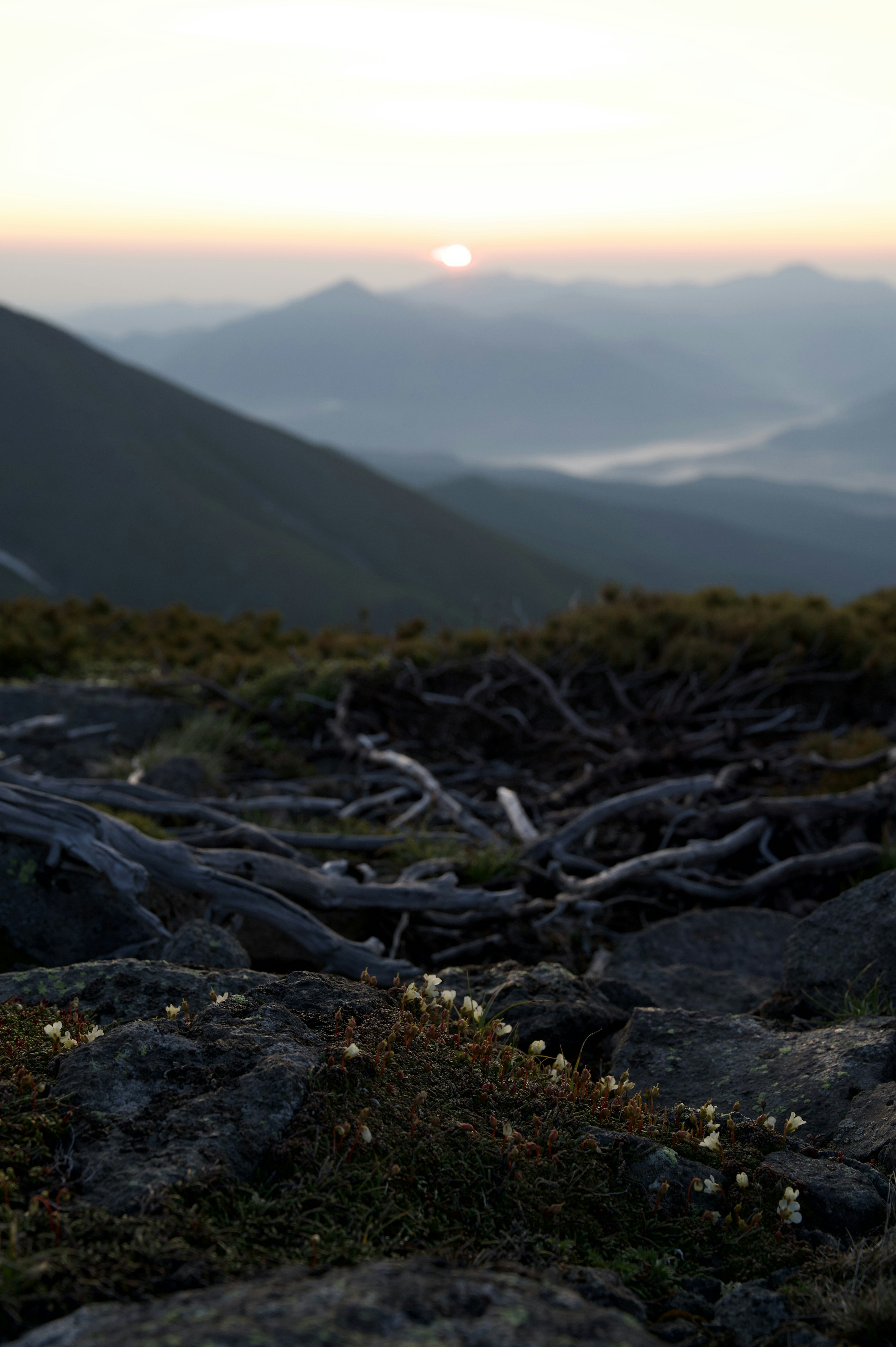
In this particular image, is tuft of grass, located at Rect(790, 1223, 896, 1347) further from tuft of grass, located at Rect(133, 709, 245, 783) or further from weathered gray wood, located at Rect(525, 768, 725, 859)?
tuft of grass, located at Rect(133, 709, 245, 783)

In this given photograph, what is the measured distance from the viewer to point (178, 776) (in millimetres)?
8539

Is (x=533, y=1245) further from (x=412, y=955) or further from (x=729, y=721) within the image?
(x=729, y=721)

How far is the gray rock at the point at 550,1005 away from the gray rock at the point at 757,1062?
0.20 meters

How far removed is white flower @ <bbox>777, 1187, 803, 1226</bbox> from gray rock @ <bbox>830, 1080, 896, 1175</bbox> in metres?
0.54

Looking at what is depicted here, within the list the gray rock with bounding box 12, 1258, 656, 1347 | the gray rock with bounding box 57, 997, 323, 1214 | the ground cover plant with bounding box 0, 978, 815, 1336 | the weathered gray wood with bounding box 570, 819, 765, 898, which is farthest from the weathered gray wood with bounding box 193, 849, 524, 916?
the gray rock with bounding box 12, 1258, 656, 1347

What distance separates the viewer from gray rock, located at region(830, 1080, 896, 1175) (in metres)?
3.04

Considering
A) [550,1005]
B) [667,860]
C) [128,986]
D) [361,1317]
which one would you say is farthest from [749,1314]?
[667,860]

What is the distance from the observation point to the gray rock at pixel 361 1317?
67.4 inches

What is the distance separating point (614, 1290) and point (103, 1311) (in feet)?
3.49

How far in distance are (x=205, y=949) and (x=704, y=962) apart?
118 inches

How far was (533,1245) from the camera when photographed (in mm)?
2348

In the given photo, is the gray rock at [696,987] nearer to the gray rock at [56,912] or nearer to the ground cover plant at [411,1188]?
the ground cover plant at [411,1188]

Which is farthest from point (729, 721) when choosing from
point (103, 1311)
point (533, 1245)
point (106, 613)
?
point (106, 613)

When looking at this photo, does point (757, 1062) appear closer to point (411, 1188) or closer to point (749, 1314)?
point (749, 1314)
